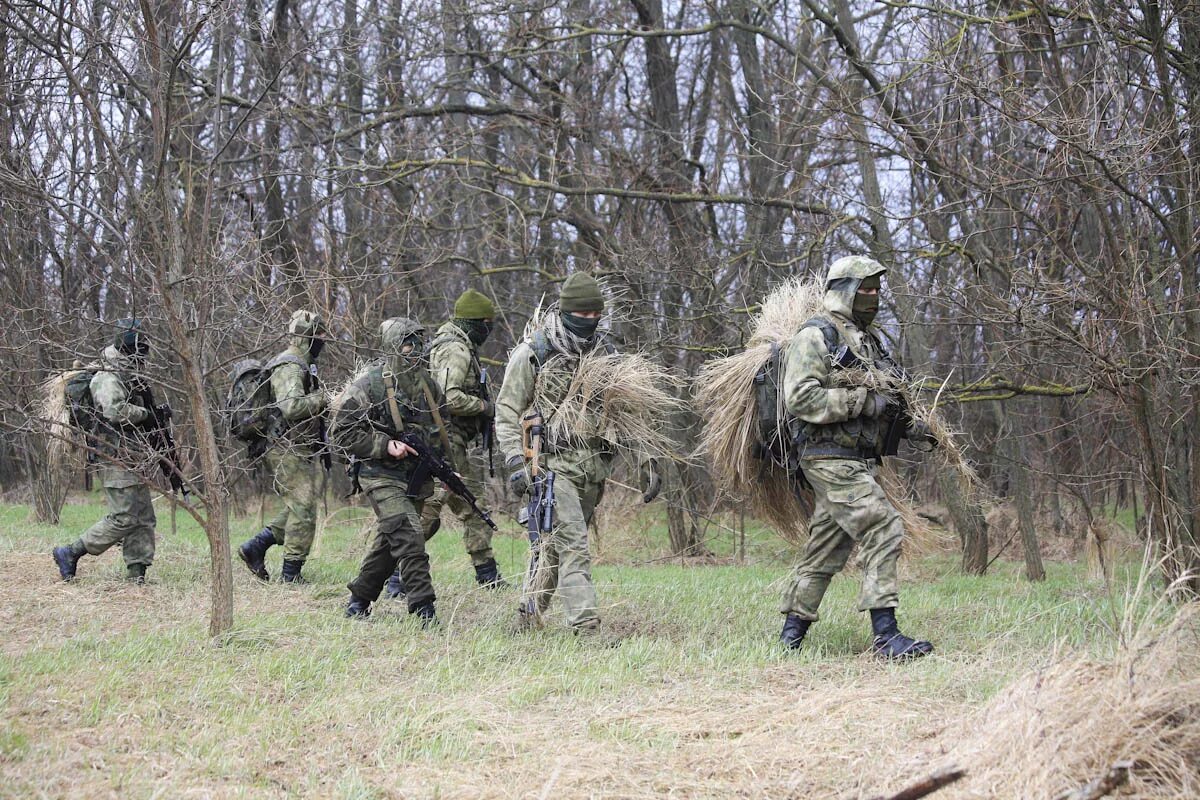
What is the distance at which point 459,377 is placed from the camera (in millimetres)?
8070

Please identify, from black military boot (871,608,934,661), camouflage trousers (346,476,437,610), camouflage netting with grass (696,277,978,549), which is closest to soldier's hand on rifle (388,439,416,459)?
camouflage trousers (346,476,437,610)

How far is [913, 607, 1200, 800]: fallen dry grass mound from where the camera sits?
346 cm

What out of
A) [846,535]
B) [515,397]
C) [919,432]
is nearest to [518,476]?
[515,397]

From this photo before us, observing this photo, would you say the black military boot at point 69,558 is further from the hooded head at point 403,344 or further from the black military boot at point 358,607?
the hooded head at point 403,344

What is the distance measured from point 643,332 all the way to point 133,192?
23.2 feet

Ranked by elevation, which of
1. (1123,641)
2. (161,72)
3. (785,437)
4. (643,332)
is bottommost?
(1123,641)

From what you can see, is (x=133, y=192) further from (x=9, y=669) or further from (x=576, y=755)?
(x=576, y=755)

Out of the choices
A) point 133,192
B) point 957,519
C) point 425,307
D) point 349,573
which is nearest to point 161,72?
point 133,192

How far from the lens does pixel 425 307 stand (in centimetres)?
1625

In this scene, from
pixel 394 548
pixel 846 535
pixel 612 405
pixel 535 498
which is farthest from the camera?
pixel 394 548

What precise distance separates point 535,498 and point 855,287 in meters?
2.17

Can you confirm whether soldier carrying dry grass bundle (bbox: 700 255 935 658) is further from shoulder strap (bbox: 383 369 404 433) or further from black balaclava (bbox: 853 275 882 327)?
shoulder strap (bbox: 383 369 404 433)

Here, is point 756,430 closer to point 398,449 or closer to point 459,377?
point 398,449

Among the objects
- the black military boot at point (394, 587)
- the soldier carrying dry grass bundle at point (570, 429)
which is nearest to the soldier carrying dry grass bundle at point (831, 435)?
the soldier carrying dry grass bundle at point (570, 429)
